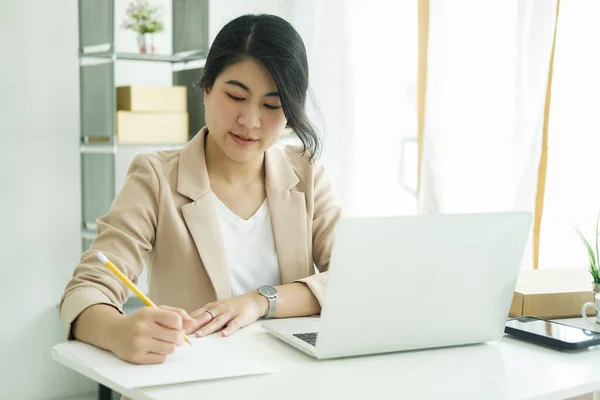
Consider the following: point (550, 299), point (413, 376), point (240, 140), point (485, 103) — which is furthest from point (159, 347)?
point (485, 103)

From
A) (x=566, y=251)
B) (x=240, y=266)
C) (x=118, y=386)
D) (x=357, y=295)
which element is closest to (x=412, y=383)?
(x=357, y=295)

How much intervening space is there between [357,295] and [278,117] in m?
0.62

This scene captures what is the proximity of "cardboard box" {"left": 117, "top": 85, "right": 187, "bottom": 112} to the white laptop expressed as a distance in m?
1.81

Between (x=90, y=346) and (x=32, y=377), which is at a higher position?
(x=90, y=346)

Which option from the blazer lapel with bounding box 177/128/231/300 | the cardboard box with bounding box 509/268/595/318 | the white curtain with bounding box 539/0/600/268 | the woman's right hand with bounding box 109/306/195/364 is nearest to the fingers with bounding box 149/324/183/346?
the woman's right hand with bounding box 109/306/195/364

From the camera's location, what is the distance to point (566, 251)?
7.79 ft

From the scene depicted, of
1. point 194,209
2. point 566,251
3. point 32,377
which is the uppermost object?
point 194,209

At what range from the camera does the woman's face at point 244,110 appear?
1.67m

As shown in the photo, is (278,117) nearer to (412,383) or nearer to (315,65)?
(412,383)

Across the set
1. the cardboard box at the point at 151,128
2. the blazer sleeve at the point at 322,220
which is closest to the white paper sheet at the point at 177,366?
the blazer sleeve at the point at 322,220

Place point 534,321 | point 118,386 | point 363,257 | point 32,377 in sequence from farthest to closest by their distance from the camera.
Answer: point 32,377, point 534,321, point 363,257, point 118,386

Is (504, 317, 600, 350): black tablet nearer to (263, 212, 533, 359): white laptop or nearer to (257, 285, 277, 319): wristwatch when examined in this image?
(263, 212, 533, 359): white laptop

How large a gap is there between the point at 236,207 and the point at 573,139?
112cm

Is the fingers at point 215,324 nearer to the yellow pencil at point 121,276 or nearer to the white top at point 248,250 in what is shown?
the yellow pencil at point 121,276
